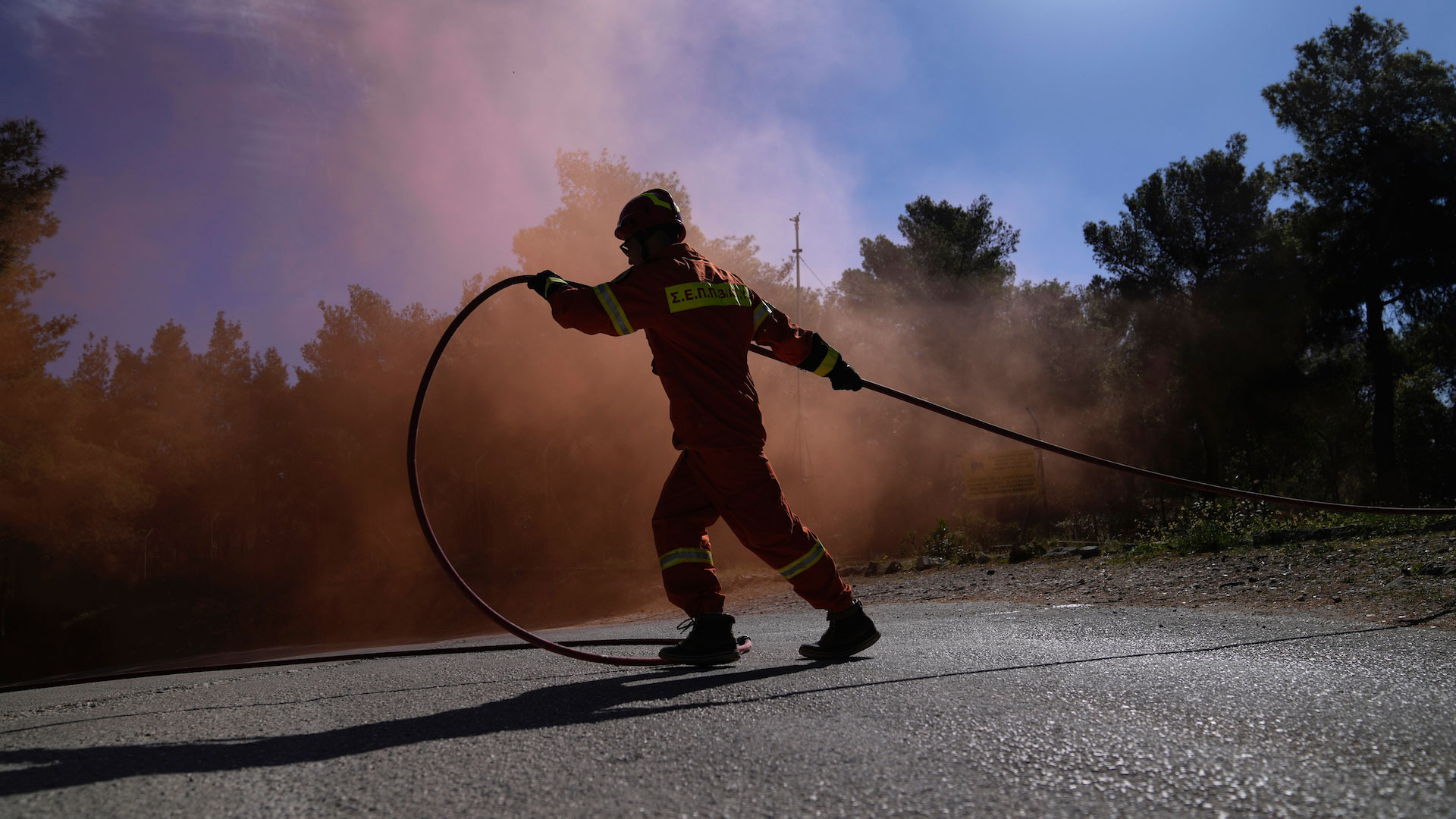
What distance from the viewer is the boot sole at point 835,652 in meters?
2.84

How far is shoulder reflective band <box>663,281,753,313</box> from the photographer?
9.32 ft

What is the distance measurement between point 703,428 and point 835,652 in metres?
0.96

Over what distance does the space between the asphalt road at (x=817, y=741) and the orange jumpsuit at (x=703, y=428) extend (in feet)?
1.20

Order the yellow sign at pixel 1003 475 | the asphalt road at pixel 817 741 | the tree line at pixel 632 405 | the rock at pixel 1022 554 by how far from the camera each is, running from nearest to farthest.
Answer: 1. the asphalt road at pixel 817 741
2. the rock at pixel 1022 554
3. the yellow sign at pixel 1003 475
4. the tree line at pixel 632 405

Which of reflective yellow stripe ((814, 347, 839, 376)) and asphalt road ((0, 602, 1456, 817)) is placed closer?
asphalt road ((0, 602, 1456, 817))

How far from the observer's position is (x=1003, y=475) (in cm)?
1502

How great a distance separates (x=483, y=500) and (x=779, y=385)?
34.1 ft

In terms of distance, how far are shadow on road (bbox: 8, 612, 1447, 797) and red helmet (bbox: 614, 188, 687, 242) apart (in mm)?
1698

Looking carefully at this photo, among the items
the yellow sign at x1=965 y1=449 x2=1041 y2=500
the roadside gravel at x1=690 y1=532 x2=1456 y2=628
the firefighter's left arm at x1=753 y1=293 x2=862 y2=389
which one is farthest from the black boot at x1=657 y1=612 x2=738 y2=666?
the yellow sign at x1=965 y1=449 x2=1041 y2=500

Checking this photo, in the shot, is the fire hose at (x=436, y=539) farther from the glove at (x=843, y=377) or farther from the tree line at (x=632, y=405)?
the tree line at (x=632, y=405)

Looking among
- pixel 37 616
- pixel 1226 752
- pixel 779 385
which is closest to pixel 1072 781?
pixel 1226 752

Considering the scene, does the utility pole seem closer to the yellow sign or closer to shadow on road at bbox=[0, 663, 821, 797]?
the yellow sign

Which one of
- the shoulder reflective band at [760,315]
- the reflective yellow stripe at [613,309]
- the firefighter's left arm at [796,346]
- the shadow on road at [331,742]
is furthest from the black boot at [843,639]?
the reflective yellow stripe at [613,309]

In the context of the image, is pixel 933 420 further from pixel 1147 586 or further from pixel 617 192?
pixel 1147 586
